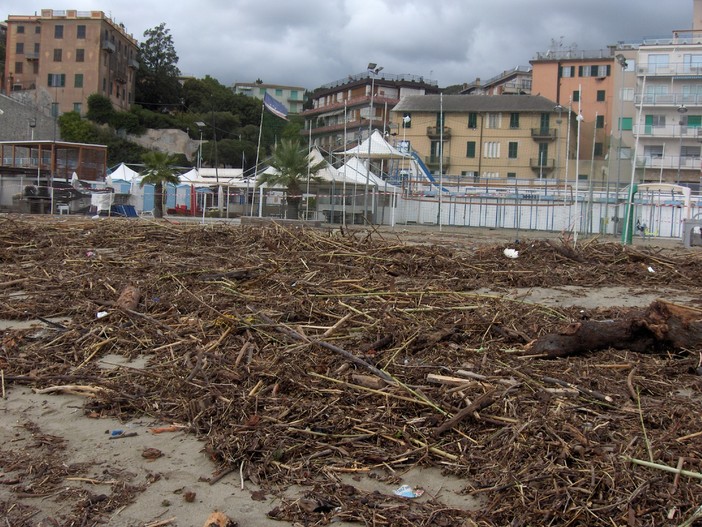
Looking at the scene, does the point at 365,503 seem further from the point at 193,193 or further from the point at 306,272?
the point at 193,193

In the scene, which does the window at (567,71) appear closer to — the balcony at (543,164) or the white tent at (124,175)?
the balcony at (543,164)

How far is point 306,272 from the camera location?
809cm

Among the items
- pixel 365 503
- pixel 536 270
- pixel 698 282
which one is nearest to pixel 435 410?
pixel 365 503

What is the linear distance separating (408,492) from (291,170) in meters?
30.4

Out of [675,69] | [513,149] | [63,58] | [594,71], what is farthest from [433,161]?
[63,58]

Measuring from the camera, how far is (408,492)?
11.4 feet

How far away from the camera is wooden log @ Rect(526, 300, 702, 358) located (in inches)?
209

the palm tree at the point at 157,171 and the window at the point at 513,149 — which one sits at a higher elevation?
the window at the point at 513,149

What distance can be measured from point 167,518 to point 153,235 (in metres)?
8.67

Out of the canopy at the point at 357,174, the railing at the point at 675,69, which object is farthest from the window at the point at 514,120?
the canopy at the point at 357,174

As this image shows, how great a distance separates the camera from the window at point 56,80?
84.1 metres

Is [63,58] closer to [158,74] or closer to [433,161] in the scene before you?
[158,74]

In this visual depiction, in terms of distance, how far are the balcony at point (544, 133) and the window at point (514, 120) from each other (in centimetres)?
190

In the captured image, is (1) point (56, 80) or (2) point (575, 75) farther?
(1) point (56, 80)
